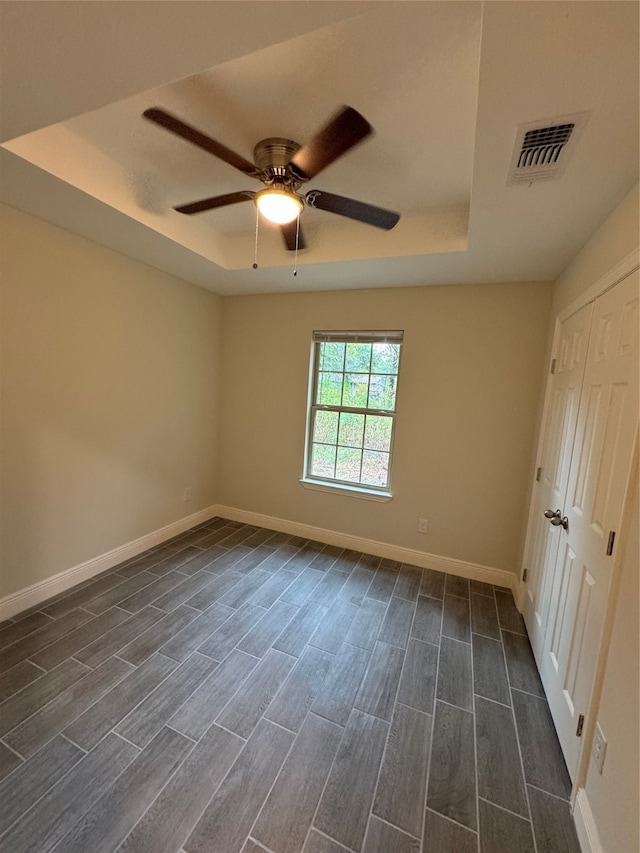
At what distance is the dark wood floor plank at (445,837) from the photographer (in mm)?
1151

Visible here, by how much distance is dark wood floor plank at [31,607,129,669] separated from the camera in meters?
1.82

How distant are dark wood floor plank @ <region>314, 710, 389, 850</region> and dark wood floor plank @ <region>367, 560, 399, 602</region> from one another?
975mm

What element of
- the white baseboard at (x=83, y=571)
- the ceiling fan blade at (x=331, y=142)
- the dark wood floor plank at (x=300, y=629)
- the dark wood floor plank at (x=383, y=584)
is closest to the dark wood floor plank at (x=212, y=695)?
the dark wood floor plank at (x=300, y=629)

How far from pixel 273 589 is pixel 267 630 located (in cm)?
44

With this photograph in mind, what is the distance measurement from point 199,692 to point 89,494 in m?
1.61

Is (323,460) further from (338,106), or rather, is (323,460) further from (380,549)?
(338,106)

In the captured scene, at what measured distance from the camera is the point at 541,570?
208cm

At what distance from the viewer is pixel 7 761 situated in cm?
133

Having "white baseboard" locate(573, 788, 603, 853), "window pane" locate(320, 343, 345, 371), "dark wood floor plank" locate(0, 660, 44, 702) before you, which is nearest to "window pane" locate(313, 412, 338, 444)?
"window pane" locate(320, 343, 345, 371)

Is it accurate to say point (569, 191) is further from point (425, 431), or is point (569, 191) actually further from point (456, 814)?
point (456, 814)

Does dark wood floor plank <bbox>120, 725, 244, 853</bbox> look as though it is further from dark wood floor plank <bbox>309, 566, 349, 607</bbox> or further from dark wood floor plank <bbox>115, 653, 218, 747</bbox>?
dark wood floor plank <bbox>309, 566, 349, 607</bbox>

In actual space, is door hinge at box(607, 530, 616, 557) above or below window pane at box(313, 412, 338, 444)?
below

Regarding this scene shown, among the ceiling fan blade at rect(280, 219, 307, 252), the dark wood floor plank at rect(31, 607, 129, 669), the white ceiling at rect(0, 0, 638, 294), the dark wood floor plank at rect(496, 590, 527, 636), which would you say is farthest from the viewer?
the dark wood floor plank at rect(496, 590, 527, 636)

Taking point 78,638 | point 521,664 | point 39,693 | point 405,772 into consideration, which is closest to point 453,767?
point 405,772
